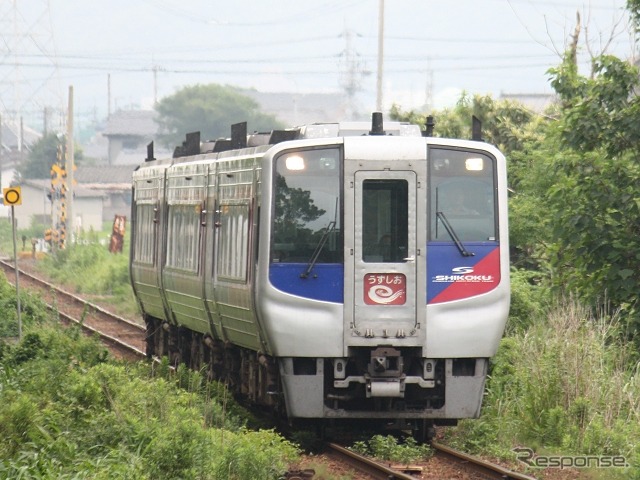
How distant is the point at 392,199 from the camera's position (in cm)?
1296

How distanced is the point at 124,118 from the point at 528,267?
12431cm

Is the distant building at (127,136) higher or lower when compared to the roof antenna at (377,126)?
higher

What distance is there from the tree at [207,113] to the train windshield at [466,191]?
4281 inches

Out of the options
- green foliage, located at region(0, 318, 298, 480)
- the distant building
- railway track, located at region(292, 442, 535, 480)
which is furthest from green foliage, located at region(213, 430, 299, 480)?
the distant building

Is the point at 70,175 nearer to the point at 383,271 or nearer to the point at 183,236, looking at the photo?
the point at 183,236

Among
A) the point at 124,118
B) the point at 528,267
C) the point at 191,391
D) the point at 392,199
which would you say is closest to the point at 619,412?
the point at 392,199

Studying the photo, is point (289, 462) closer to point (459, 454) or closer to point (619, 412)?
point (459, 454)

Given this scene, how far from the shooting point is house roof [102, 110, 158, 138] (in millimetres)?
140625

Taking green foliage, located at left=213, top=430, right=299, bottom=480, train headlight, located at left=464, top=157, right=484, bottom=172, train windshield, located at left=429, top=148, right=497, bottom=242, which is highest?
train headlight, located at left=464, top=157, right=484, bottom=172

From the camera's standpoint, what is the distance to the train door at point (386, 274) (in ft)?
42.0

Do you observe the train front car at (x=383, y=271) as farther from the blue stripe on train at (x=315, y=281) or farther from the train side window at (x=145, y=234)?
the train side window at (x=145, y=234)

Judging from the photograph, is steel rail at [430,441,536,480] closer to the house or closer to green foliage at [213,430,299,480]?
green foliage at [213,430,299,480]

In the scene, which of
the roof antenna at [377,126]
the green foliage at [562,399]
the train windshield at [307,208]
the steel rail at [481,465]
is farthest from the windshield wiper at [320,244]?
the green foliage at [562,399]

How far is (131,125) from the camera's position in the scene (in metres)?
143
